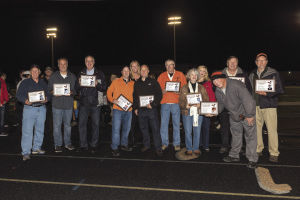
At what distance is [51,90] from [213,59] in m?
58.7

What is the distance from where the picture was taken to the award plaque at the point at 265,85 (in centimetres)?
599

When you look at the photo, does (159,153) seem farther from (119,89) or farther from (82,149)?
(82,149)

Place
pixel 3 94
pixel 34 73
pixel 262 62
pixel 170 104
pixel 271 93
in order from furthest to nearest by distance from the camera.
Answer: pixel 3 94, pixel 170 104, pixel 34 73, pixel 262 62, pixel 271 93

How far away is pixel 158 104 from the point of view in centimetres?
672

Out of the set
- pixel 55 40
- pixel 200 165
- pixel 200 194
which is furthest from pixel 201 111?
pixel 55 40

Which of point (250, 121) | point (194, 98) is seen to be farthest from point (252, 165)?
point (194, 98)

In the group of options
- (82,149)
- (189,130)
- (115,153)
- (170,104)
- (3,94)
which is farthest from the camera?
(3,94)

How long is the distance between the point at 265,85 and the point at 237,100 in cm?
87

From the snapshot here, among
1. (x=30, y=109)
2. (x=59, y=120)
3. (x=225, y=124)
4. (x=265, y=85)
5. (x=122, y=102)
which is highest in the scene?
(x=265, y=85)

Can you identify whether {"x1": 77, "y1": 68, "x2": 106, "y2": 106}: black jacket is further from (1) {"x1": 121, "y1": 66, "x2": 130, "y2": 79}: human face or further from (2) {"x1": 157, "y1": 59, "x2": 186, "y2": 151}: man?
(2) {"x1": 157, "y1": 59, "x2": 186, "y2": 151}: man

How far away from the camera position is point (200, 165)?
5.96 m

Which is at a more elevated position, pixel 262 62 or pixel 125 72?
pixel 262 62

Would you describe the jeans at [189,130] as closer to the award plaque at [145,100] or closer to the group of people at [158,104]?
the group of people at [158,104]

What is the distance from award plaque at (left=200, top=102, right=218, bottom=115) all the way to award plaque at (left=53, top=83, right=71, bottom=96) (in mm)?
3222
